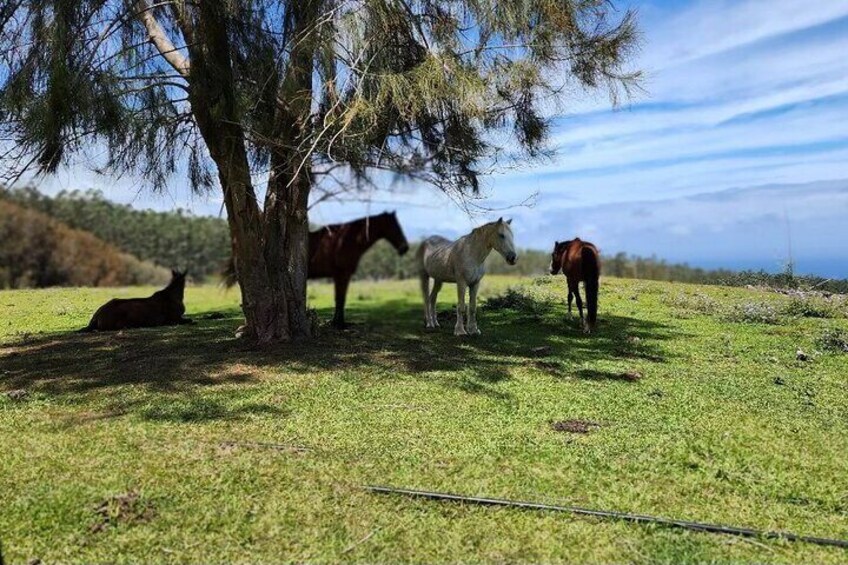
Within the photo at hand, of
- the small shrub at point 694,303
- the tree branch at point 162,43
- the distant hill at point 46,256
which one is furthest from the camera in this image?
the distant hill at point 46,256

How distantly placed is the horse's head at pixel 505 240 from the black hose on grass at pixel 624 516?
4.28 metres

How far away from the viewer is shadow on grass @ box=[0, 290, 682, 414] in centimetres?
530

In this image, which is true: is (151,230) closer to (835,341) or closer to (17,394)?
(17,394)

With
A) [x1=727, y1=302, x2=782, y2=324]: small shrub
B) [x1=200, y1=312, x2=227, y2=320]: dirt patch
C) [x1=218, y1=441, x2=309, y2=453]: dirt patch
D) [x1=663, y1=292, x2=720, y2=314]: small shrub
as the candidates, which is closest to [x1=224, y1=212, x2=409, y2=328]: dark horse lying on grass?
[x1=200, y1=312, x2=227, y2=320]: dirt patch

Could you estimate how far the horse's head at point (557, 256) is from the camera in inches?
343

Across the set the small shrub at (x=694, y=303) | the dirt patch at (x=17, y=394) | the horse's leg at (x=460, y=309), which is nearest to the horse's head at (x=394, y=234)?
the horse's leg at (x=460, y=309)

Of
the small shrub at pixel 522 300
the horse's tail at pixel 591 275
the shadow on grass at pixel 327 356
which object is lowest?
the shadow on grass at pixel 327 356

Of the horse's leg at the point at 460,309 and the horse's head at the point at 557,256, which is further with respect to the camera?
the horse's head at the point at 557,256

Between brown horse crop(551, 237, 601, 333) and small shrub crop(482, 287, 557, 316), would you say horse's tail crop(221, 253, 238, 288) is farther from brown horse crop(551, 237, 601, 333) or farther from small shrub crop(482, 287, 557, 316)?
brown horse crop(551, 237, 601, 333)

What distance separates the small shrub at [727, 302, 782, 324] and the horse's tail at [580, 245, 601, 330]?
2.22m

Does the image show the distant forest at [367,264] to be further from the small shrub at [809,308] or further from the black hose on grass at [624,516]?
the black hose on grass at [624,516]

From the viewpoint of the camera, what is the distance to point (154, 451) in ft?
11.9

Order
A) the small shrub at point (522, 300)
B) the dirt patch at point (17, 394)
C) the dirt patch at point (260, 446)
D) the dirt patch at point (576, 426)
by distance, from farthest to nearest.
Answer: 1. the small shrub at point (522, 300)
2. the dirt patch at point (17, 394)
3. the dirt patch at point (576, 426)
4. the dirt patch at point (260, 446)

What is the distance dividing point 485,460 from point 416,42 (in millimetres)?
3638
